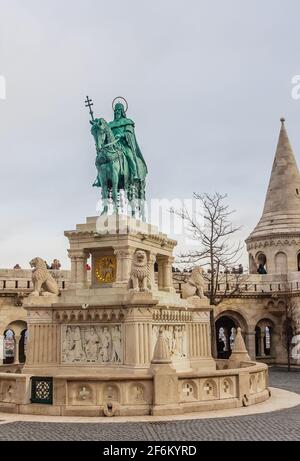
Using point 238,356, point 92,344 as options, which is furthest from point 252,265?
point 92,344

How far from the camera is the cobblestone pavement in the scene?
9.52m

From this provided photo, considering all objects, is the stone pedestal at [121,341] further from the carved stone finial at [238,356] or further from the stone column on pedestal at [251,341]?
the stone column on pedestal at [251,341]

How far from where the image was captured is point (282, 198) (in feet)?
122

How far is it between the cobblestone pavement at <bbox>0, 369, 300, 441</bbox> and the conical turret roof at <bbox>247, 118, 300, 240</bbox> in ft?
83.9

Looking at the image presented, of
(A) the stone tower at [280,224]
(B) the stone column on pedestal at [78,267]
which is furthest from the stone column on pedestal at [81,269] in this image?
(A) the stone tower at [280,224]

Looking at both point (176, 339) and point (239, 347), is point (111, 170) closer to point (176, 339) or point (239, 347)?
point (176, 339)

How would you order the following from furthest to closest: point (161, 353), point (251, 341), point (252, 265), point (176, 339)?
point (252, 265)
point (251, 341)
point (176, 339)
point (161, 353)

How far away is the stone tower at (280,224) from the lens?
3575 centimetres

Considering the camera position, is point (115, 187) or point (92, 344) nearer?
point (92, 344)

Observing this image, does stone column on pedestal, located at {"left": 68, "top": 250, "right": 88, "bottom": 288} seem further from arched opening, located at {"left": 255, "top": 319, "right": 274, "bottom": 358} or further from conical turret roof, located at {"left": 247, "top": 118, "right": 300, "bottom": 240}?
conical turret roof, located at {"left": 247, "top": 118, "right": 300, "bottom": 240}

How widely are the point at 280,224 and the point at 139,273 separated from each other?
2431 cm

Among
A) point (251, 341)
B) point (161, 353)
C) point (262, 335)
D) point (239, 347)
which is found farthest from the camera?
point (262, 335)

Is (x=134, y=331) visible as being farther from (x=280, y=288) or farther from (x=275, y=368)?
(x=280, y=288)

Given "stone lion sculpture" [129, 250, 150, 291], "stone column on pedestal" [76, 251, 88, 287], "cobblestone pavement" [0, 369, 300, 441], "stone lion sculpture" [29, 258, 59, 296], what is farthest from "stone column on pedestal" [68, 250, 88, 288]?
"cobblestone pavement" [0, 369, 300, 441]
